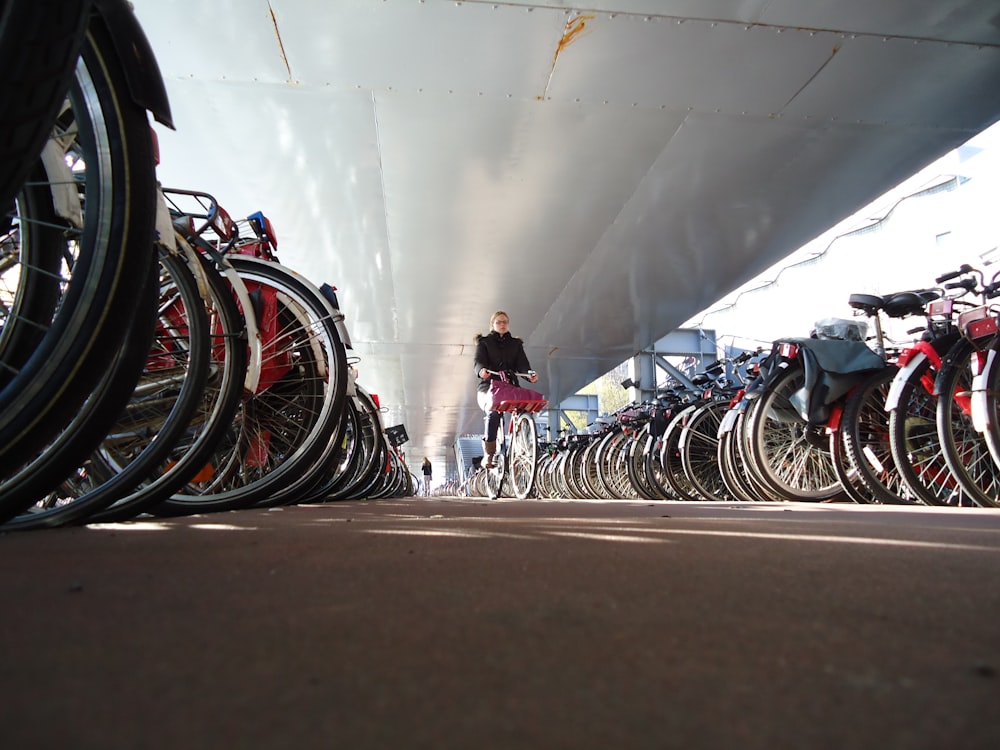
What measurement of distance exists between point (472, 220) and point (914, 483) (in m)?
3.26

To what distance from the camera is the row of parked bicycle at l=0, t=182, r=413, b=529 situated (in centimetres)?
Answer: 120

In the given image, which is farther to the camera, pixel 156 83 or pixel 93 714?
pixel 156 83

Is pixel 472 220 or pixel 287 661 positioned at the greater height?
pixel 472 220

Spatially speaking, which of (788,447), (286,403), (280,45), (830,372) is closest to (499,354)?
(788,447)

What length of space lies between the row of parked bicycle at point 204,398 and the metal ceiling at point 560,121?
92 cm

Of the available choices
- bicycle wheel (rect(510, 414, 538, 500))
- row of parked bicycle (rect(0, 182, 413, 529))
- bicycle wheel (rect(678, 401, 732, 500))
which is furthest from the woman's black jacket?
row of parked bicycle (rect(0, 182, 413, 529))

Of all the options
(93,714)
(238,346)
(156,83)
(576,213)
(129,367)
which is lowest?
(93,714)

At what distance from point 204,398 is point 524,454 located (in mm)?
3729

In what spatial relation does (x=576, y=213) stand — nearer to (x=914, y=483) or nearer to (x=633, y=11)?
(x=633, y=11)

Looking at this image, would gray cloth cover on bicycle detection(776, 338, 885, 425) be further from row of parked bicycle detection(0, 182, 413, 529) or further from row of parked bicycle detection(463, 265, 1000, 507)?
row of parked bicycle detection(0, 182, 413, 529)

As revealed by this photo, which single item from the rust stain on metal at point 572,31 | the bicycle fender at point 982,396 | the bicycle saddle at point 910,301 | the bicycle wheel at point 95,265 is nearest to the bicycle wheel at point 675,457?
the bicycle saddle at point 910,301

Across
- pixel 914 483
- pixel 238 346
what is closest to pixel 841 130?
pixel 914 483

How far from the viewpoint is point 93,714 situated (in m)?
0.34

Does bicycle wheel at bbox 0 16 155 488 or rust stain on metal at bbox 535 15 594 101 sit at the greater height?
rust stain on metal at bbox 535 15 594 101
